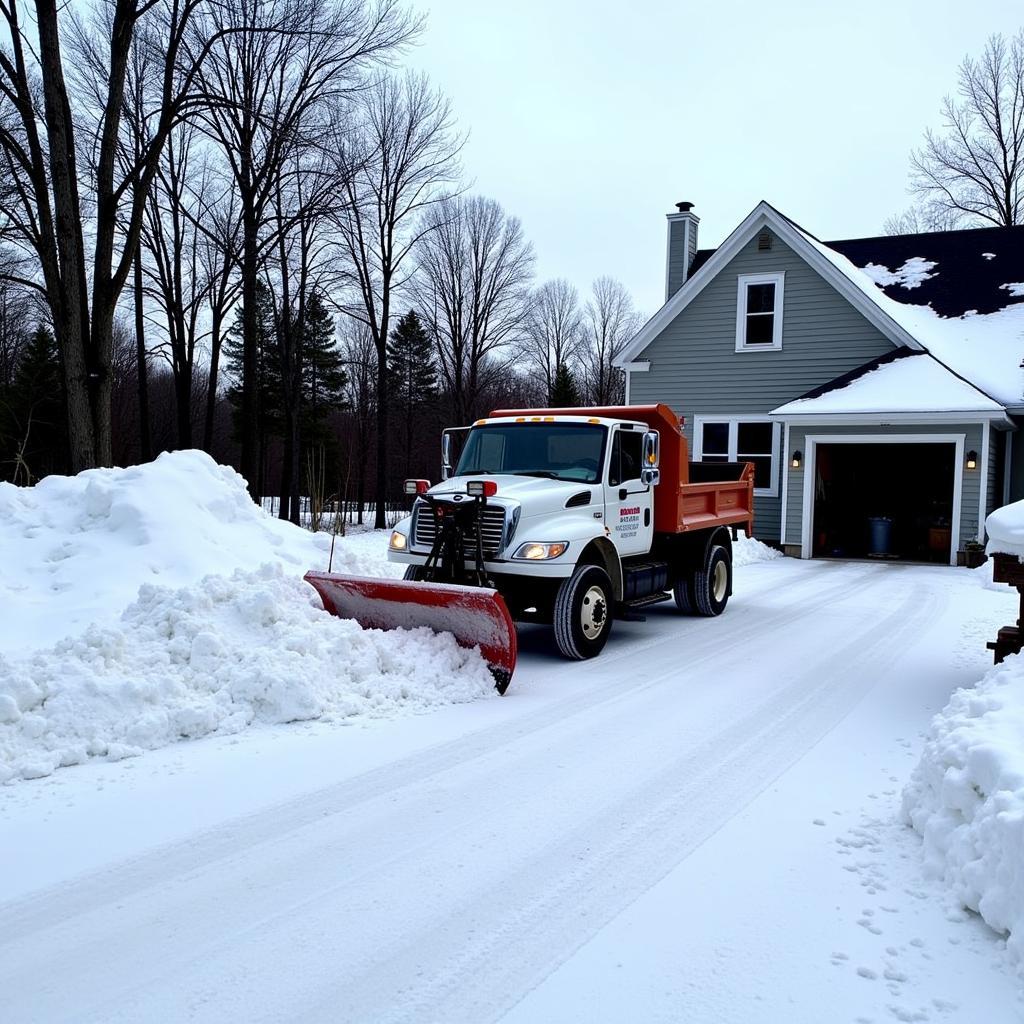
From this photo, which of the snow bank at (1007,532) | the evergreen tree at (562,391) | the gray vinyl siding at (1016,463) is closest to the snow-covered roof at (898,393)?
the gray vinyl siding at (1016,463)

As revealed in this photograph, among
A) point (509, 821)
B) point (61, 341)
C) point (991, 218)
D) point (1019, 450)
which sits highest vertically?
point (991, 218)

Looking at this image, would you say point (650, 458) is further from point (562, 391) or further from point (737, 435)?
point (562, 391)

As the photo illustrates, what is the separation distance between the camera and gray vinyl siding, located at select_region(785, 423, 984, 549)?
16719 mm

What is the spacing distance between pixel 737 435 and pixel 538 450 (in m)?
12.2

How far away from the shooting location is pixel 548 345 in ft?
184

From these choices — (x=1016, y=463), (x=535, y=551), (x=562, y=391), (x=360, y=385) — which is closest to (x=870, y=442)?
(x=1016, y=463)

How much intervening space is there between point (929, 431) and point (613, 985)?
16320 millimetres

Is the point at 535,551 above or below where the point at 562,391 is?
below

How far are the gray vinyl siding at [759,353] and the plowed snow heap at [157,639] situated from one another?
13508 mm

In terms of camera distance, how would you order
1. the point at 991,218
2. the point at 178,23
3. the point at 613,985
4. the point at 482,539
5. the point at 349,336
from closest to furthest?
the point at 613,985
the point at 482,539
the point at 178,23
the point at 991,218
the point at 349,336

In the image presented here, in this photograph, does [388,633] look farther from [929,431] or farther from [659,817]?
[929,431]

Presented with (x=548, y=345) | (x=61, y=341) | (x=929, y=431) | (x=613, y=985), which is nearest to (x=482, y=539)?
(x=613, y=985)

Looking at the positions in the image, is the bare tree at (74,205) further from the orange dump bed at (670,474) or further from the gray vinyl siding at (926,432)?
the gray vinyl siding at (926,432)

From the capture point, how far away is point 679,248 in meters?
22.8
